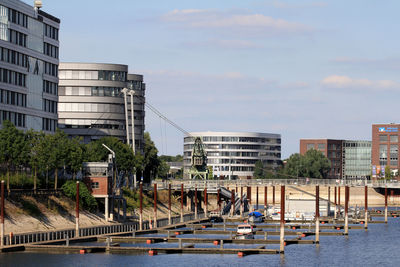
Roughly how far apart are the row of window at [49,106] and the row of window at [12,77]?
11.6 m

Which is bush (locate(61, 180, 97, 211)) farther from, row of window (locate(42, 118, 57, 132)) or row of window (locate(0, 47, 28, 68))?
row of window (locate(42, 118, 57, 132))

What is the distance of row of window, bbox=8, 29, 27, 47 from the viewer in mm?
162000

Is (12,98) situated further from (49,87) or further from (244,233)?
(244,233)

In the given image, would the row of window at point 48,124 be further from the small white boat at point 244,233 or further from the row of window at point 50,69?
the small white boat at point 244,233

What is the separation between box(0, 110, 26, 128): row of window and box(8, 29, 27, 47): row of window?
14.0 metres

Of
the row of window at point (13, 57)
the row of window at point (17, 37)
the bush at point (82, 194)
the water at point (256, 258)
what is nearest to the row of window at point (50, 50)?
the row of window at point (13, 57)

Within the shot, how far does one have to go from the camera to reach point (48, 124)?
595 feet

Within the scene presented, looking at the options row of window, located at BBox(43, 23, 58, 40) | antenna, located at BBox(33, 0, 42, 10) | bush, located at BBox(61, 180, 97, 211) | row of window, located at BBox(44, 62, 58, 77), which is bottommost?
bush, located at BBox(61, 180, 97, 211)

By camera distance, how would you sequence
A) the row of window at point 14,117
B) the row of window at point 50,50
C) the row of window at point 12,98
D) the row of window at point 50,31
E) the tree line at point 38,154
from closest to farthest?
1. the tree line at point 38,154
2. the row of window at point 14,117
3. the row of window at point 12,98
4. the row of window at point 50,50
5. the row of window at point 50,31

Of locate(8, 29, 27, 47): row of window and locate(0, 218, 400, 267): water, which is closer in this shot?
locate(0, 218, 400, 267): water

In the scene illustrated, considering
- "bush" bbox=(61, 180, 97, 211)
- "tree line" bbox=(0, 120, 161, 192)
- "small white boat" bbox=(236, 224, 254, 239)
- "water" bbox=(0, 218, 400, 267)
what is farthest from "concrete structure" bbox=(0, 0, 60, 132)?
"water" bbox=(0, 218, 400, 267)

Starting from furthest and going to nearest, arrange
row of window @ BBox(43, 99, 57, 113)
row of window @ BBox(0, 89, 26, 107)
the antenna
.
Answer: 1. row of window @ BBox(43, 99, 57, 113)
2. the antenna
3. row of window @ BBox(0, 89, 26, 107)

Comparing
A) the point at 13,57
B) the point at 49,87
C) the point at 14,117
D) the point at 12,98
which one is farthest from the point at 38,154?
the point at 49,87

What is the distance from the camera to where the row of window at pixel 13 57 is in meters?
159
